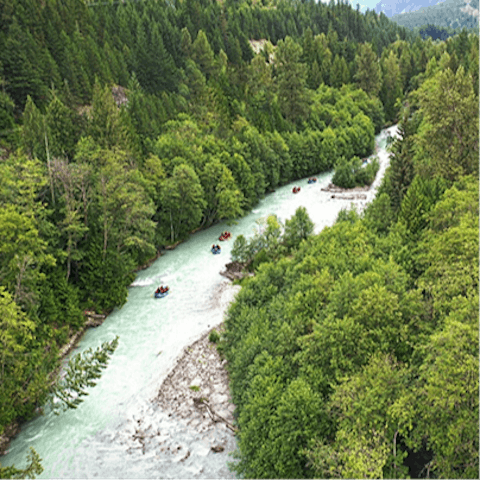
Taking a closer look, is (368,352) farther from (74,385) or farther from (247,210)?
(247,210)

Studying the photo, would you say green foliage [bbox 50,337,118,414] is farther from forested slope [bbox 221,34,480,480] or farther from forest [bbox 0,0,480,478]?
forested slope [bbox 221,34,480,480]

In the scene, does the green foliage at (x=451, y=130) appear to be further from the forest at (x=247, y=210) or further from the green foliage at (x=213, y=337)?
the green foliage at (x=213, y=337)

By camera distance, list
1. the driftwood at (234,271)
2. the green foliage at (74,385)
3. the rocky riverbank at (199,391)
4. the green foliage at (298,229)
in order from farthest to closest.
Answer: the green foliage at (298,229)
the driftwood at (234,271)
the green foliage at (74,385)
the rocky riverbank at (199,391)

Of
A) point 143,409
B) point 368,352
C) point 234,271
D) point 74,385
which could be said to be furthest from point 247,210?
point 368,352

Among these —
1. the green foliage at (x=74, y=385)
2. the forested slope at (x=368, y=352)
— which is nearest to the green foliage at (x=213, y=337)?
the forested slope at (x=368, y=352)

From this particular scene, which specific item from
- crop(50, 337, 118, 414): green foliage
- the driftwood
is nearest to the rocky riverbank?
crop(50, 337, 118, 414): green foliage

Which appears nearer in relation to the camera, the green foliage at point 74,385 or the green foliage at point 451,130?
the green foliage at point 74,385

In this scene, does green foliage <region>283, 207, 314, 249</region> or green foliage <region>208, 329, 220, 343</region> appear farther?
green foliage <region>283, 207, 314, 249</region>
